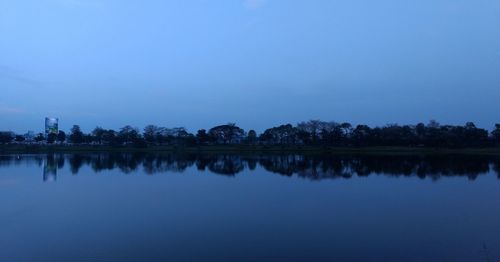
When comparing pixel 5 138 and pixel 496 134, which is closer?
pixel 496 134

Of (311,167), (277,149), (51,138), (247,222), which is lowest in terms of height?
(247,222)

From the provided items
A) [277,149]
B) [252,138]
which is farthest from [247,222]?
[252,138]

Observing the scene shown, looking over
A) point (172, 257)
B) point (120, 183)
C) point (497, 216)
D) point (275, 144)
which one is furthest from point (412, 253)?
point (275, 144)

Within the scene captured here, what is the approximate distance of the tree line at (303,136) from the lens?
52438 millimetres

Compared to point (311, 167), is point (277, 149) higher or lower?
higher

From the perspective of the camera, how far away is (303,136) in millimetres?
57844

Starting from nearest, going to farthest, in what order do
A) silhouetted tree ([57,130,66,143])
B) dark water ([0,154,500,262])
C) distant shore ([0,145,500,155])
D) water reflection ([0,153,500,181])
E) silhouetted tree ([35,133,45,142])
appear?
1. dark water ([0,154,500,262])
2. water reflection ([0,153,500,181])
3. distant shore ([0,145,500,155])
4. silhouetted tree ([57,130,66,143])
5. silhouetted tree ([35,133,45,142])

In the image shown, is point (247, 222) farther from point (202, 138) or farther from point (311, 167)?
point (202, 138)

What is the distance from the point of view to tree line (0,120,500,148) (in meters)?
52.4

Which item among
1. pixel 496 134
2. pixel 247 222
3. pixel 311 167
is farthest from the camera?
pixel 496 134

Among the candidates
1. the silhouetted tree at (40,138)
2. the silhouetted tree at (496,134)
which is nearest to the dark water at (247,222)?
the silhouetted tree at (496,134)

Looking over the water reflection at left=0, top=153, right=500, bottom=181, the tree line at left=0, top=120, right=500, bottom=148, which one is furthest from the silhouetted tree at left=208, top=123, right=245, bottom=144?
the water reflection at left=0, top=153, right=500, bottom=181

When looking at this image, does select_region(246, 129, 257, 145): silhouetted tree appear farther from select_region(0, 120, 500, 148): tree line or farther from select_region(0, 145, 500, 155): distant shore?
A: select_region(0, 145, 500, 155): distant shore

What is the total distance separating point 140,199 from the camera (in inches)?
472
